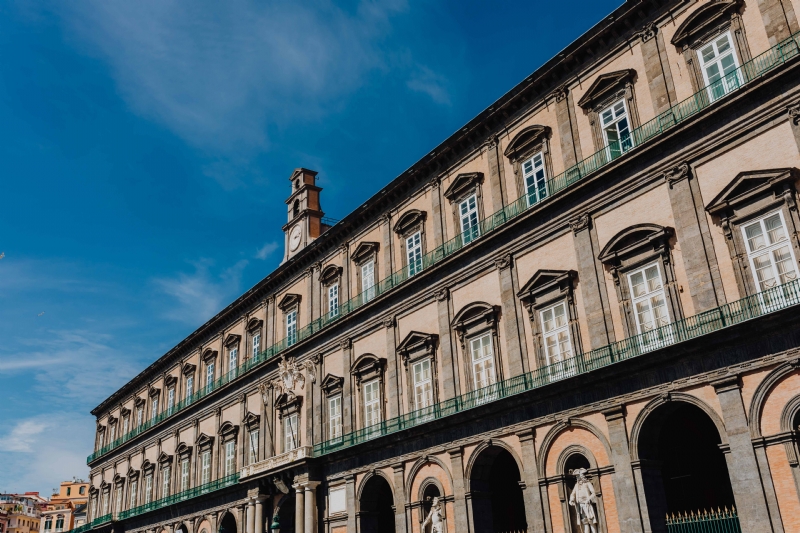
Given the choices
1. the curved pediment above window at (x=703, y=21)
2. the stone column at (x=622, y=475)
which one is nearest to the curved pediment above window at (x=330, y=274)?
the stone column at (x=622, y=475)

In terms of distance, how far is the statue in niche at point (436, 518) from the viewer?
23562mm

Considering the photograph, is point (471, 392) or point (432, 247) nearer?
point (471, 392)

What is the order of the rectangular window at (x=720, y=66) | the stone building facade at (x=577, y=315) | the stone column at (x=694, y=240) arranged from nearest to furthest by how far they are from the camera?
the stone building facade at (x=577, y=315)
the stone column at (x=694, y=240)
the rectangular window at (x=720, y=66)

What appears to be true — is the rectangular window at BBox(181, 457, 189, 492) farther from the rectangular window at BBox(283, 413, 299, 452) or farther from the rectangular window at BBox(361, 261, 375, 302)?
the rectangular window at BBox(361, 261, 375, 302)

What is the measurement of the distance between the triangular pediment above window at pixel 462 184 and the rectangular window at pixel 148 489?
28.2 metres

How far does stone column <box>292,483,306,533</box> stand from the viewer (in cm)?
2895

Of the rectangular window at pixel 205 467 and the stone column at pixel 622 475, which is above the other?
the rectangular window at pixel 205 467

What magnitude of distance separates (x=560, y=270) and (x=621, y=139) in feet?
13.3

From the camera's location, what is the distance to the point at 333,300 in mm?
32500

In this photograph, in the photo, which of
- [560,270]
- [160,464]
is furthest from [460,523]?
[160,464]

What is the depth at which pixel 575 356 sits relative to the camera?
2072 centimetres

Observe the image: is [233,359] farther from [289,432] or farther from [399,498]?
[399,498]

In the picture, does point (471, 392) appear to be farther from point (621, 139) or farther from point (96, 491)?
point (96, 491)

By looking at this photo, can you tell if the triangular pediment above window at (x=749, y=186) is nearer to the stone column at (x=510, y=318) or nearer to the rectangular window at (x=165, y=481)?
the stone column at (x=510, y=318)
